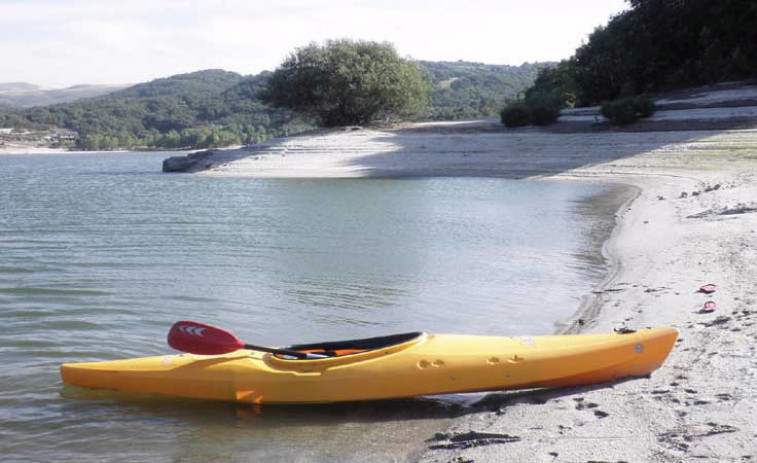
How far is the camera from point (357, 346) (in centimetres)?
558

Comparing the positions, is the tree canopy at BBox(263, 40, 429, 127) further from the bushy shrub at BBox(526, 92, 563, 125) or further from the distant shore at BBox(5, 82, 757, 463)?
the distant shore at BBox(5, 82, 757, 463)

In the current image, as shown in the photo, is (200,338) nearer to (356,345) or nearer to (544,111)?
(356,345)

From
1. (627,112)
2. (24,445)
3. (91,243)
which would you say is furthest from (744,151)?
(24,445)

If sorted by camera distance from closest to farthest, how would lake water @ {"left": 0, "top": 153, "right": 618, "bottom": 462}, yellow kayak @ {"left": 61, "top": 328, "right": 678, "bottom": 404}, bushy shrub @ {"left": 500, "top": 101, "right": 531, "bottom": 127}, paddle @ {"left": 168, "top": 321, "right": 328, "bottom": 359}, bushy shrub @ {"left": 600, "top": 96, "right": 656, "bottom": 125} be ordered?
lake water @ {"left": 0, "top": 153, "right": 618, "bottom": 462}
yellow kayak @ {"left": 61, "top": 328, "right": 678, "bottom": 404}
paddle @ {"left": 168, "top": 321, "right": 328, "bottom": 359}
bushy shrub @ {"left": 600, "top": 96, "right": 656, "bottom": 125}
bushy shrub @ {"left": 500, "top": 101, "right": 531, "bottom": 127}

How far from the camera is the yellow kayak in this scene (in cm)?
516

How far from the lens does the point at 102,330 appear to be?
7605mm

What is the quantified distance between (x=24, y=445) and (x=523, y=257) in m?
7.74

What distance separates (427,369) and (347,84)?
3485 centimetres

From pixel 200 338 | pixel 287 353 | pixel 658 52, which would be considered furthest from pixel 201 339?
pixel 658 52

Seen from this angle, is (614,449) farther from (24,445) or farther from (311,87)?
(311,87)

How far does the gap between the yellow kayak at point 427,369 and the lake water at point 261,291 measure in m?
0.18

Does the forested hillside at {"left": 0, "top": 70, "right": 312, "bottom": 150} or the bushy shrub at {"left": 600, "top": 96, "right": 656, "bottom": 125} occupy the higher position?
the forested hillside at {"left": 0, "top": 70, "right": 312, "bottom": 150}

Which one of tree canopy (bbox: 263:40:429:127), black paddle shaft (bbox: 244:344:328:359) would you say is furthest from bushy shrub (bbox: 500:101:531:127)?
black paddle shaft (bbox: 244:344:328:359)

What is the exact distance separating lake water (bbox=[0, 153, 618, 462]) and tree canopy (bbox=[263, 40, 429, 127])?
758 inches
